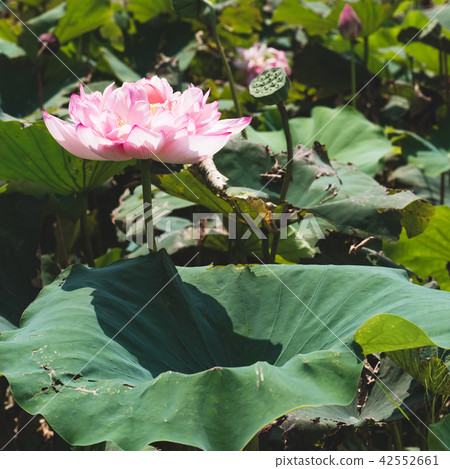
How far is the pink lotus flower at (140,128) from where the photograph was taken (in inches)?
35.9

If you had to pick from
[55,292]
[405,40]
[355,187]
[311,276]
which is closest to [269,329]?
[311,276]

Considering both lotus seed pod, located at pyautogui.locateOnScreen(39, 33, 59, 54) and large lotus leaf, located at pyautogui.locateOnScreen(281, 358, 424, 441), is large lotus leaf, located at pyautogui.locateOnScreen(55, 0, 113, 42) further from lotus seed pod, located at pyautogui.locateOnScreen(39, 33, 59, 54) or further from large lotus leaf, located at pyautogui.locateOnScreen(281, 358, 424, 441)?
large lotus leaf, located at pyautogui.locateOnScreen(281, 358, 424, 441)

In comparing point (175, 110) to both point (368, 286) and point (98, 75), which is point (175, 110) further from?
point (98, 75)

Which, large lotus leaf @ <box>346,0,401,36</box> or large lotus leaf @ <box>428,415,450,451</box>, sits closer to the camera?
large lotus leaf @ <box>428,415,450,451</box>

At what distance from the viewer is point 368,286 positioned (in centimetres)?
99

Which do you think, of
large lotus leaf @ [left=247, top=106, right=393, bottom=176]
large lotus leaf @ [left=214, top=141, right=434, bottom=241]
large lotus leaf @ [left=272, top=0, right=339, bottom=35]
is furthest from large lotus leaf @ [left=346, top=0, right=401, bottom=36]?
large lotus leaf @ [left=214, top=141, right=434, bottom=241]

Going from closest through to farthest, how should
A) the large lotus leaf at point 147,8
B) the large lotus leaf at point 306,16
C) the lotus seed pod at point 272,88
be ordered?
the lotus seed pod at point 272,88 < the large lotus leaf at point 306,16 < the large lotus leaf at point 147,8

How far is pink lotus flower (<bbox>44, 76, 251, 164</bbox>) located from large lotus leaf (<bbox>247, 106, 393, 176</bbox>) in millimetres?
850

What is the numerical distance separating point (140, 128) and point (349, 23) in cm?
139

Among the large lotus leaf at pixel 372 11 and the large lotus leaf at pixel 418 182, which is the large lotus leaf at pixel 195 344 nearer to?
the large lotus leaf at pixel 418 182

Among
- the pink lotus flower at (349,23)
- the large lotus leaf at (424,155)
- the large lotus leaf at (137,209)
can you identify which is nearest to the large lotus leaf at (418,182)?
the large lotus leaf at (424,155)

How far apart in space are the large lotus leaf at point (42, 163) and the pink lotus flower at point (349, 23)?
116 cm

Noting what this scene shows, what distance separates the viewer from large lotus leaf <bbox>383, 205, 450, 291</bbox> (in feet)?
4.91
